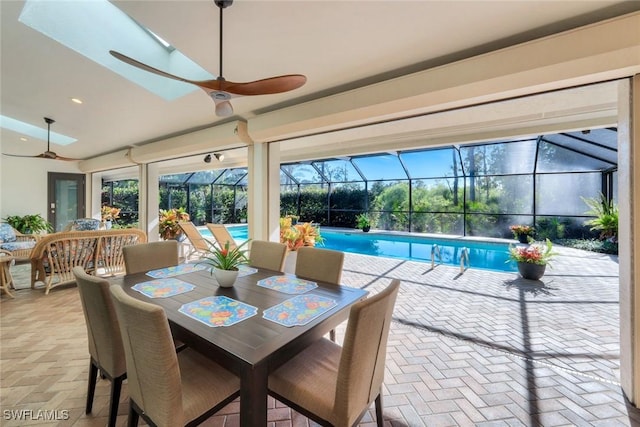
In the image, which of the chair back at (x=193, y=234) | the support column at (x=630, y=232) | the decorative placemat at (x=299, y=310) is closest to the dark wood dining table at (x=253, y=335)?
the decorative placemat at (x=299, y=310)

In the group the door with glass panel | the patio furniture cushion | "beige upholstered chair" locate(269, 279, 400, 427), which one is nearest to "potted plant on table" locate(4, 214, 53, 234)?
the door with glass panel

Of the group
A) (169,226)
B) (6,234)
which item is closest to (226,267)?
(169,226)

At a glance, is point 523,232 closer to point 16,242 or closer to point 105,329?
point 105,329

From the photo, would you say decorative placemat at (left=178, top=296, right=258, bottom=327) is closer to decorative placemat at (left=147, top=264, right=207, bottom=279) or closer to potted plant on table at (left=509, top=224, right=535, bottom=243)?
decorative placemat at (left=147, top=264, right=207, bottom=279)

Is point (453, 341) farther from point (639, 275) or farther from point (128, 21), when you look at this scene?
point (128, 21)

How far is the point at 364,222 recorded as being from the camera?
1078cm

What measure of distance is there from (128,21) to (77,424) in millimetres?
3630

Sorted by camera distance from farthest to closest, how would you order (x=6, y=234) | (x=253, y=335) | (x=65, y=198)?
(x=65, y=198) → (x=6, y=234) → (x=253, y=335)

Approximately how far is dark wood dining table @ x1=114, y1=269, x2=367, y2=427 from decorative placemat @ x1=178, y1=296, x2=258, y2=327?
0.03 m

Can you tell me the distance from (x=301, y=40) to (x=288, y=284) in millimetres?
1973

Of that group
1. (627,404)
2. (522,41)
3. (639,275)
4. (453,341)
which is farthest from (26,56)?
(627,404)

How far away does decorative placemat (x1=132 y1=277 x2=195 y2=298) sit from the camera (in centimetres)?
183

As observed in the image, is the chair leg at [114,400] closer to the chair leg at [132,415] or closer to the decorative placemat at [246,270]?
the chair leg at [132,415]

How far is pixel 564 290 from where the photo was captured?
383 cm
